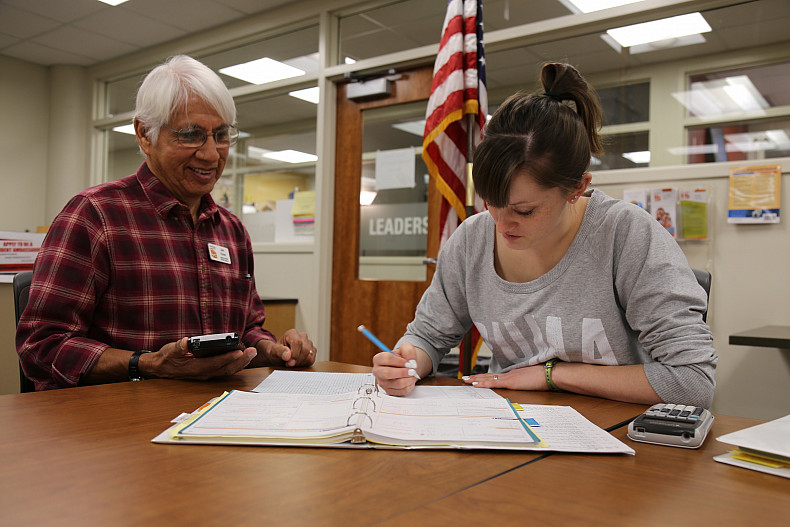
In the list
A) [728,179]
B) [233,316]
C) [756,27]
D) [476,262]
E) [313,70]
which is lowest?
[233,316]

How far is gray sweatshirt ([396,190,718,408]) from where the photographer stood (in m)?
1.13

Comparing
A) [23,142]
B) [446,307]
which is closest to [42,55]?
[23,142]

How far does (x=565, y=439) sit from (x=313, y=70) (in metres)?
3.86

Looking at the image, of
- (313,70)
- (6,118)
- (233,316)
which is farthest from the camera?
(6,118)

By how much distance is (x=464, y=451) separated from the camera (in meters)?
0.79

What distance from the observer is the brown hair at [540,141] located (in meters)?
1.20

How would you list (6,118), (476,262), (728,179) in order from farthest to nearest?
1. (6,118)
2. (728,179)
3. (476,262)

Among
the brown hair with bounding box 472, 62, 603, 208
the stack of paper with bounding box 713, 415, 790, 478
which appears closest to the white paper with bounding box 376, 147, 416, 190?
the brown hair with bounding box 472, 62, 603, 208

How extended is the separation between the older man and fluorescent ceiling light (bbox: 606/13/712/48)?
218 centimetres

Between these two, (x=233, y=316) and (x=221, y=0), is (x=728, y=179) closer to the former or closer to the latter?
(x=233, y=316)

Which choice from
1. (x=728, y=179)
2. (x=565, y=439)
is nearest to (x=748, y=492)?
(x=565, y=439)

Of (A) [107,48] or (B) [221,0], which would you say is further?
(A) [107,48]

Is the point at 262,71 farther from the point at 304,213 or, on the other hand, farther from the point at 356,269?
the point at 356,269

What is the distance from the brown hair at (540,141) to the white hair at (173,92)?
2.57 feet
